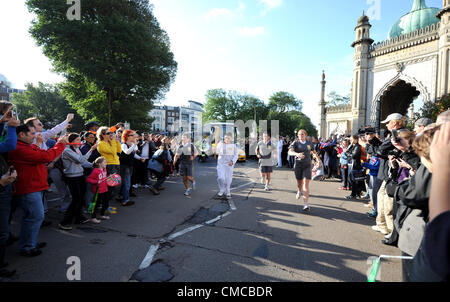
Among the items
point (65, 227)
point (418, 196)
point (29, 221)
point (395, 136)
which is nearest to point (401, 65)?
point (395, 136)

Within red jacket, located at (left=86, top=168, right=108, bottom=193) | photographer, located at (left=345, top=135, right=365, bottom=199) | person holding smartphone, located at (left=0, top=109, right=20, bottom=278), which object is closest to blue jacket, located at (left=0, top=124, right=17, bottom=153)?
person holding smartphone, located at (left=0, top=109, right=20, bottom=278)

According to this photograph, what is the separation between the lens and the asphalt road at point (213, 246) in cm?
306

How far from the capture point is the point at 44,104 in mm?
45375

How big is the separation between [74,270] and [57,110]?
52802 mm

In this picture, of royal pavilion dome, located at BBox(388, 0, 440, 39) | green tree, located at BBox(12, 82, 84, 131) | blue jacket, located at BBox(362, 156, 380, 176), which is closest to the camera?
blue jacket, located at BBox(362, 156, 380, 176)

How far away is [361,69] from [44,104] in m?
54.4

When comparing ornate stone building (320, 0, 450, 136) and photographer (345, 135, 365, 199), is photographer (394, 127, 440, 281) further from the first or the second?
ornate stone building (320, 0, 450, 136)

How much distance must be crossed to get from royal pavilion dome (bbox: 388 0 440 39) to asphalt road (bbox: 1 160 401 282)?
3529 centimetres

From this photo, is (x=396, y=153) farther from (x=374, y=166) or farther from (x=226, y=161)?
(x=226, y=161)

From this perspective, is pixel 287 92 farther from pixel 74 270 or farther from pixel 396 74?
pixel 74 270

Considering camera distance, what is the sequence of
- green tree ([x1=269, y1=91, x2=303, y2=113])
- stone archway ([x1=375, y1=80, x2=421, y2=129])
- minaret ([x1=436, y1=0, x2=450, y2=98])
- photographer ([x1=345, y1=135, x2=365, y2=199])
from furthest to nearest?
green tree ([x1=269, y1=91, x2=303, y2=113]), stone archway ([x1=375, y1=80, x2=421, y2=129]), minaret ([x1=436, y1=0, x2=450, y2=98]), photographer ([x1=345, y1=135, x2=365, y2=199])

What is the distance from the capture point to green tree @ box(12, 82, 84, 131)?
1759 inches

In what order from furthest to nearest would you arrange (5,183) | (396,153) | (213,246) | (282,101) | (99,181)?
(282,101) < (99,181) < (396,153) < (213,246) < (5,183)
